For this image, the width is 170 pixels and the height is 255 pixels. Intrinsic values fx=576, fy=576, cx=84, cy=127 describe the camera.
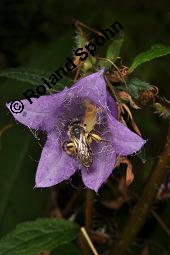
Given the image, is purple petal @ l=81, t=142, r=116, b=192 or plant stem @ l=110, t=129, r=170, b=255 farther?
plant stem @ l=110, t=129, r=170, b=255

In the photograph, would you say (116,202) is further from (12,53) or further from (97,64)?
(12,53)

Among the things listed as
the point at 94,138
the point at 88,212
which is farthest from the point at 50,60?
the point at 94,138

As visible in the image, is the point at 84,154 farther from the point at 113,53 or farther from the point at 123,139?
the point at 113,53

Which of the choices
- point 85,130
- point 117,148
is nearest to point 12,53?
point 85,130

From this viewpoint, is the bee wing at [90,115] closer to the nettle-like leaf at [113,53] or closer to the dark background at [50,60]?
the nettle-like leaf at [113,53]

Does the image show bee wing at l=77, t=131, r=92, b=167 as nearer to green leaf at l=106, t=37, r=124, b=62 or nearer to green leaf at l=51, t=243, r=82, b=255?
green leaf at l=106, t=37, r=124, b=62

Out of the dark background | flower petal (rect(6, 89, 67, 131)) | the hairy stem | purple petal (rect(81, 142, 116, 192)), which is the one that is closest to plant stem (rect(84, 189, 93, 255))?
the hairy stem

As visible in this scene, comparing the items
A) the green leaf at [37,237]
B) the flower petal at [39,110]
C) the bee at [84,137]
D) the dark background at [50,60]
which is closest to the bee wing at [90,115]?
the bee at [84,137]
